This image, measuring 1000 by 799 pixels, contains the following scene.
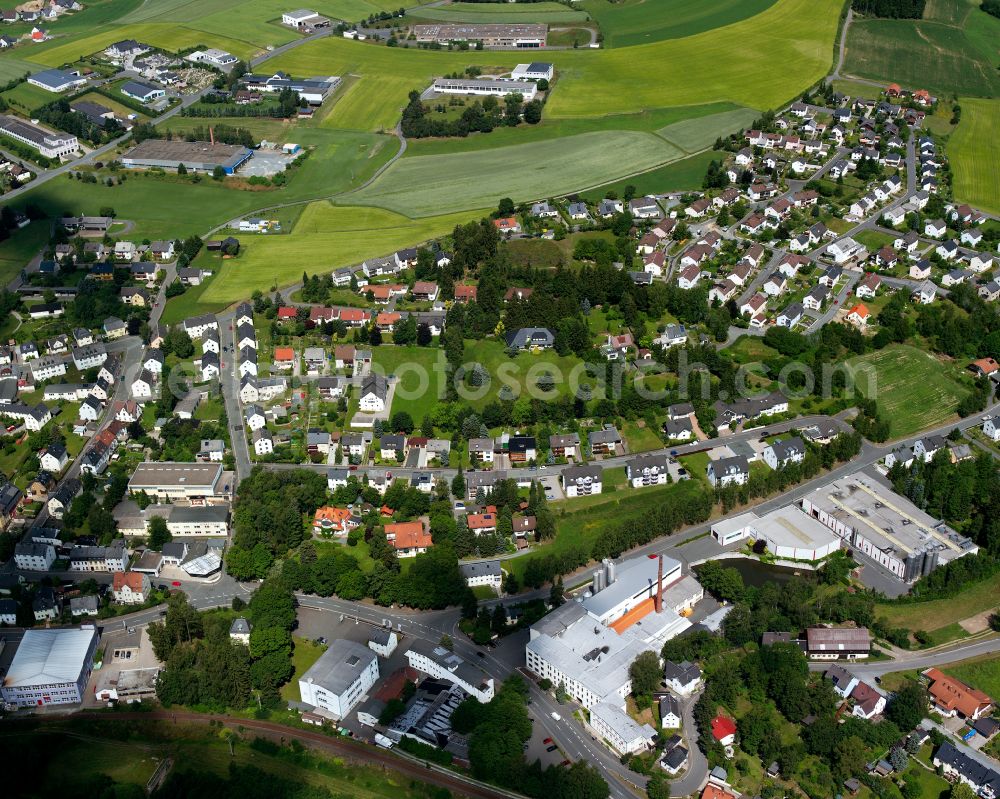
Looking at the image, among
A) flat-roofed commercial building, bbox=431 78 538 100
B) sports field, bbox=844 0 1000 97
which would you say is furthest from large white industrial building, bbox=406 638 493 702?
sports field, bbox=844 0 1000 97

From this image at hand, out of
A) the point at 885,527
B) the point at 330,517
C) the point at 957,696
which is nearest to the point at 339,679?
the point at 330,517

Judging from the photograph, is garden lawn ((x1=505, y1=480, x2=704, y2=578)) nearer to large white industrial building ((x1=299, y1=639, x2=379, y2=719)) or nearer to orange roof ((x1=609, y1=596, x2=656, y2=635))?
orange roof ((x1=609, y1=596, x2=656, y2=635))

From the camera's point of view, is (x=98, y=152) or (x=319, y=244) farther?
(x=98, y=152)

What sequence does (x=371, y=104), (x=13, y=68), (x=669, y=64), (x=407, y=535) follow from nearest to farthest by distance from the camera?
(x=407, y=535) → (x=371, y=104) → (x=669, y=64) → (x=13, y=68)

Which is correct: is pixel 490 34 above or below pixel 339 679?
above

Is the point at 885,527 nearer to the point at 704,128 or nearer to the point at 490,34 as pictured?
the point at 704,128

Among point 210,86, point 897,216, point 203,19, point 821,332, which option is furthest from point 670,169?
point 203,19
